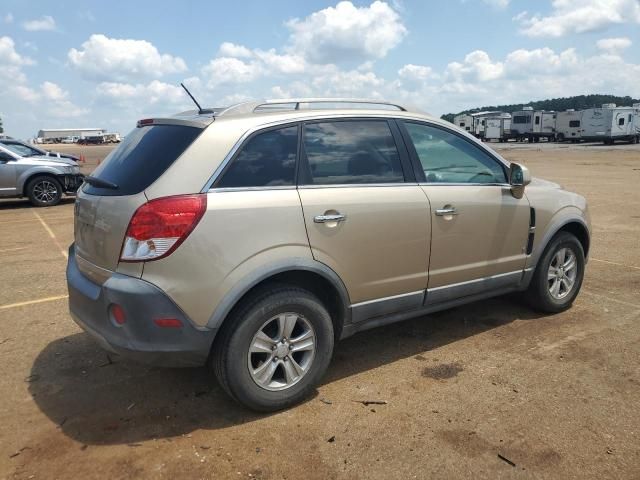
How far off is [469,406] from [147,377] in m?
2.15

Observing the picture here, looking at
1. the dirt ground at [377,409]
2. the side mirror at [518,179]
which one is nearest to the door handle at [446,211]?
the side mirror at [518,179]

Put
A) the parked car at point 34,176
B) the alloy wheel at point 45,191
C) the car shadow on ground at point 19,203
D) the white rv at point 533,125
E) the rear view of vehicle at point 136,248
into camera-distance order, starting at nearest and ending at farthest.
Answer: the rear view of vehicle at point 136,248, the parked car at point 34,176, the alloy wheel at point 45,191, the car shadow on ground at point 19,203, the white rv at point 533,125

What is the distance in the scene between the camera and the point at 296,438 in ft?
9.83

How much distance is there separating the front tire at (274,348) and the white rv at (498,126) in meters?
58.7

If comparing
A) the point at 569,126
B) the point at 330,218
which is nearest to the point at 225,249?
the point at 330,218

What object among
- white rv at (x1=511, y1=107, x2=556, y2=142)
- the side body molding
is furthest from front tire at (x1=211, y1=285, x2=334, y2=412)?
white rv at (x1=511, y1=107, x2=556, y2=142)

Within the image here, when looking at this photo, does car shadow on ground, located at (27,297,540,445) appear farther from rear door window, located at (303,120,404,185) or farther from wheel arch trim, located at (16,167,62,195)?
wheel arch trim, located at (16,167,62,195)

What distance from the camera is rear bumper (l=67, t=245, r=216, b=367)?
286 centimetres

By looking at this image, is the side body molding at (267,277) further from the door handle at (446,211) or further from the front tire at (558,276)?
the front tire at (558,276)

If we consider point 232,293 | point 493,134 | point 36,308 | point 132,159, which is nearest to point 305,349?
point 232,293

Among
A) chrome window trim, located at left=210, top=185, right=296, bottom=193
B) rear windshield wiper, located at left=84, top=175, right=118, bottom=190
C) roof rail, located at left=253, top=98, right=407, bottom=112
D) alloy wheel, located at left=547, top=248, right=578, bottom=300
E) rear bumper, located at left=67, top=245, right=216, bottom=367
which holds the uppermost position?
roof rail, located at left=253, top=98, right=407, bottom=112

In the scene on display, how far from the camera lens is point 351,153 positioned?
3.58 meters

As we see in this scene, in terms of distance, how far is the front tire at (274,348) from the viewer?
9.98 ft

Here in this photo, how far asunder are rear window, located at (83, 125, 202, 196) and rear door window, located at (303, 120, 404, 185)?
28.6 inches
